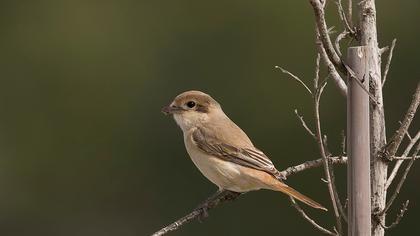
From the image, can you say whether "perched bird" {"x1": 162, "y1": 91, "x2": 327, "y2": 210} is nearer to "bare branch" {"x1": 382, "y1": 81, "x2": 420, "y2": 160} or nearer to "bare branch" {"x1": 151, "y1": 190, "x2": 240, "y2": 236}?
"bare branch" {"x1": 151, "y1": 190, "x2": 240, "y2": 236}

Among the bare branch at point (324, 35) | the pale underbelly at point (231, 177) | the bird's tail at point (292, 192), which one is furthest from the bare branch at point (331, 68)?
the pale underbelly at point (231, 177)

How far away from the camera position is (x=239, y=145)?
17.8ft

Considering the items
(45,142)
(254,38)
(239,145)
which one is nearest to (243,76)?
(254,38)

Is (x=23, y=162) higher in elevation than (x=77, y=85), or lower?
A: lower

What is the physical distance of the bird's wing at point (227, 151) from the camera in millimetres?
5285

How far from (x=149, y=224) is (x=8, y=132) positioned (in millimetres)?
2954

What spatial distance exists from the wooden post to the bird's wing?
5.98ft

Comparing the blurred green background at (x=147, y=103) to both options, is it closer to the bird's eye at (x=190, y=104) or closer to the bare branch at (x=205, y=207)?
the bird's eye at (x=190, y=104)

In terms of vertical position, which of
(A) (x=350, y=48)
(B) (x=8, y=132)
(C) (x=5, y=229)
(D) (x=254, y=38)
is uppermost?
(A) (x=350, y=48)

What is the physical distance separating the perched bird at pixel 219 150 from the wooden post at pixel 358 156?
1.47 metres

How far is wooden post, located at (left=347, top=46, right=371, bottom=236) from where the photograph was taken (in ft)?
11.1

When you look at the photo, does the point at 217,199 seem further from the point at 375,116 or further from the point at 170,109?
the point at 375,116

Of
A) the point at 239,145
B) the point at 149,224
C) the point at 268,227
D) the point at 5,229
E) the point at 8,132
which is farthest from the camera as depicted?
the point at 8,132

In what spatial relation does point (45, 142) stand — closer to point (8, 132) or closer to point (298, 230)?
point (8, 132)
